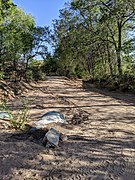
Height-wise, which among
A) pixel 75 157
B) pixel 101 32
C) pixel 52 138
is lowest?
pixel 75 157

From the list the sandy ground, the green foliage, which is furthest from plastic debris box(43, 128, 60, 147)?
the green foliage

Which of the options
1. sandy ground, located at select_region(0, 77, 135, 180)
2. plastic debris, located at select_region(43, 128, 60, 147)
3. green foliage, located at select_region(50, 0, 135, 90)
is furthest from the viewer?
green foliage, located at select_region(50, 0, 135, 90)

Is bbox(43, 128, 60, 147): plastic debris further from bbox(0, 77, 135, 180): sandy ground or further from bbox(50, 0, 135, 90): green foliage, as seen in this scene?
bbox(50, 0, 135, 90): green foliage

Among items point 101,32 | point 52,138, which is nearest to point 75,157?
point 52,138

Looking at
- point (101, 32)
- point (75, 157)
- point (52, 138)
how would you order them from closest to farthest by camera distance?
point (75, 157)
point (52, 138)
point (101, 32)

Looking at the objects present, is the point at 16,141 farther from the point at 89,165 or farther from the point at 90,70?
the point at 90,70

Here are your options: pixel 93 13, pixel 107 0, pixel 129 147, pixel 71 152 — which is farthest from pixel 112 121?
pixel 93 13

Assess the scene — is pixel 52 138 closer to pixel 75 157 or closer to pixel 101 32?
pixel 75 157

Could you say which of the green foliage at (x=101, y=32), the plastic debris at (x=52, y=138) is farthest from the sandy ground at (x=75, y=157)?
the green foliage at (x=101, y=32)

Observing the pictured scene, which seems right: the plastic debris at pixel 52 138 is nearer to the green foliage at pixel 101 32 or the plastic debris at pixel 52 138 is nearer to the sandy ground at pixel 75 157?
the sandy ground at pixel 75 157

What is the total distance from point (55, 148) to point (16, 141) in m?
0.63

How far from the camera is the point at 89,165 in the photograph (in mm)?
2812

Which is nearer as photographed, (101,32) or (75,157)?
(75,157)

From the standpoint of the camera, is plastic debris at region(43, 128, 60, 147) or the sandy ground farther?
plastic debris at region(43, 128, 60, 147)
